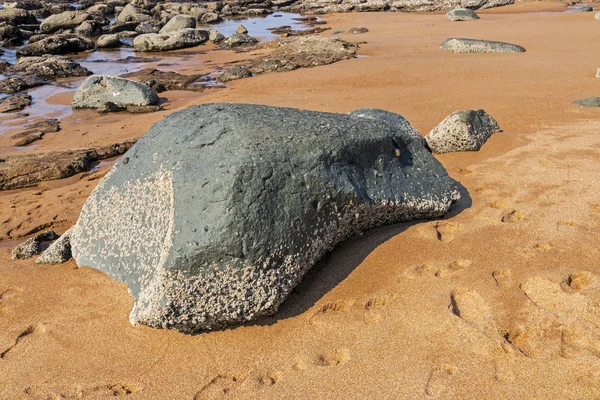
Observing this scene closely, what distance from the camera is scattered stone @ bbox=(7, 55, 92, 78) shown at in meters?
12.3

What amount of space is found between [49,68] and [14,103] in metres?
3.47

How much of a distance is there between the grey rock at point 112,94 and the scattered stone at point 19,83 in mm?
2496

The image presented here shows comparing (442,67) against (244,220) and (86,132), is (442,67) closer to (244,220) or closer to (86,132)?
(86,132)

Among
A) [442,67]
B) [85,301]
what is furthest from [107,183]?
[442,67]

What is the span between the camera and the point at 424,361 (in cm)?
235

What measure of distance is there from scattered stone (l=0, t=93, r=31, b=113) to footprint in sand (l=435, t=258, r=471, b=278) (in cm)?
863

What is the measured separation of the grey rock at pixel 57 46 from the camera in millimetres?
15492

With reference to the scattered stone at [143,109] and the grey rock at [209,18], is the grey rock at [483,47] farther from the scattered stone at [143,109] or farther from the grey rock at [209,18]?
the grey rock at [209,18]

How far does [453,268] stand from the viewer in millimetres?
2938

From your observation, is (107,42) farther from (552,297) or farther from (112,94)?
(552,297)

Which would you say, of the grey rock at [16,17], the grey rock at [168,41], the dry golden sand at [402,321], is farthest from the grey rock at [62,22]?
the dry golden sand at [402,321]

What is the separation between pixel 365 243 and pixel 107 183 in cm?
168

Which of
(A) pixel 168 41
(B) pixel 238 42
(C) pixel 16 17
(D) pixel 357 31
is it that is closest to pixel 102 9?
(C) pixel 16 17

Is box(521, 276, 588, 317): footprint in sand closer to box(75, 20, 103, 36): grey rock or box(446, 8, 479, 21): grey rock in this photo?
box(446, 8, 479, 21): grey rock
